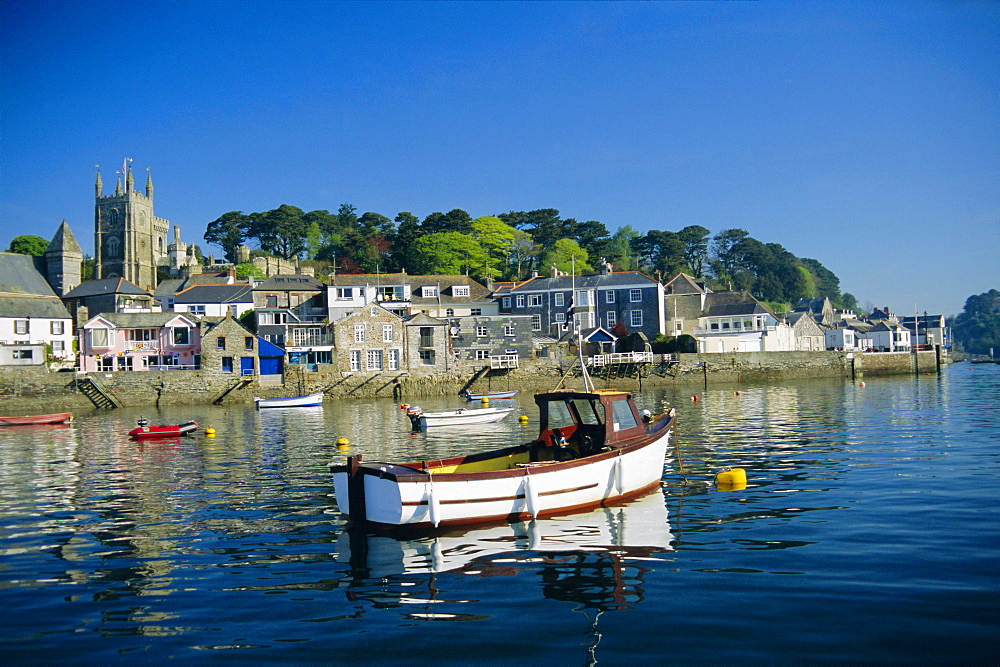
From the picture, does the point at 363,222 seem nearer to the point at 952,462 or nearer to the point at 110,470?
the point at 110,470

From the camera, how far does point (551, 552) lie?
14164 millimetres

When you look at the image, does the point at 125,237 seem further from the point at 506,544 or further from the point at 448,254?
the point at 506,544

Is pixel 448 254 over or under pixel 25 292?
over

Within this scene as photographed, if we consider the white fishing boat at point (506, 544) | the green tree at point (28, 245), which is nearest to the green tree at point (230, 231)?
the green tree at point (28, 245)

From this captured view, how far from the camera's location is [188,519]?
18078mm

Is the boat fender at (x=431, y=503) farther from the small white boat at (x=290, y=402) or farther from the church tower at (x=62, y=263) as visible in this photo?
the church tower at (x=62, y=263)

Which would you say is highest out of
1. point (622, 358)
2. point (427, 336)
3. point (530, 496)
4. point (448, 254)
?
point (448, 254)

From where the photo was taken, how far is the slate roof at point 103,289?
81.8 meters

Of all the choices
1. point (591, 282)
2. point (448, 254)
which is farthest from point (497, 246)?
point (591, 282)

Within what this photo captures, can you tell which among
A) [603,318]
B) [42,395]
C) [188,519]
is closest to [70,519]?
[188,519]

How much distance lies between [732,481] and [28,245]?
114m

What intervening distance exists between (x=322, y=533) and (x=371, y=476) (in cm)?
199

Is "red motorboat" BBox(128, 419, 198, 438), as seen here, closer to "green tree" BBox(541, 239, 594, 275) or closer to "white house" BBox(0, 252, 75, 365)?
"white house" BBox(0, 252, 75, 365)

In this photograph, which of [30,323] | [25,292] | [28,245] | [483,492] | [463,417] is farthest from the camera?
[28,245]
